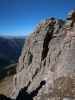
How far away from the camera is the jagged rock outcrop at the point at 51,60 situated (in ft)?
103

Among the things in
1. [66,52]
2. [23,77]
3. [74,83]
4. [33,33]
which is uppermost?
[33,33]

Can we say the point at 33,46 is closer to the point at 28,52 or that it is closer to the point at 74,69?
the point at 28,52

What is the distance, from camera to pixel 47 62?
237ft

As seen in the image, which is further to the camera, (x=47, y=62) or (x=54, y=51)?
(x=47, y=62)

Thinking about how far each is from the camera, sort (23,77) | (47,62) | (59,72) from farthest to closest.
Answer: (23,77) < (47,62) < (59,72)

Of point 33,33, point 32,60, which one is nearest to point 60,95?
point 32,60

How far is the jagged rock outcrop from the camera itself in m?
31.3

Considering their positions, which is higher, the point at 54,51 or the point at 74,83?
the point at 54,51

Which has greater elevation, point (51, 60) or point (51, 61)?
point (51, 60)

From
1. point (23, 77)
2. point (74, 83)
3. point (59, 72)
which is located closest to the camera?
point (74, 83)

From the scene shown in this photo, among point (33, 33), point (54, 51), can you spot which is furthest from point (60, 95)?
point (33, 33)

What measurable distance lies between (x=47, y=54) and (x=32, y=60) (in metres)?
9.92

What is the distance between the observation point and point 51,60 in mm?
68250

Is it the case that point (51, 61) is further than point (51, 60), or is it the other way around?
point (51, 60)
